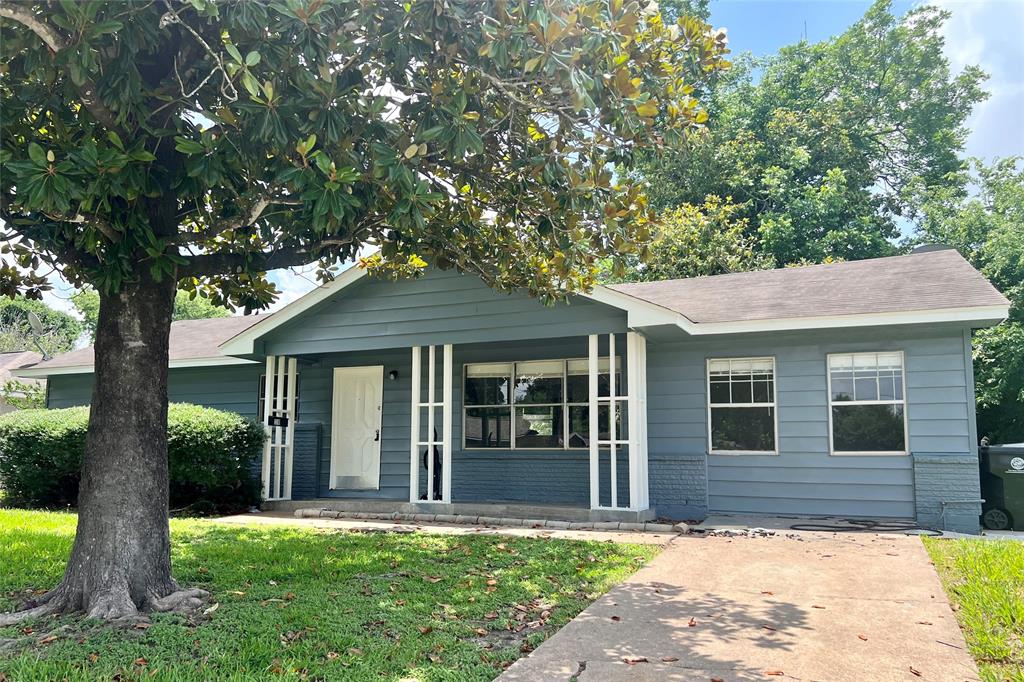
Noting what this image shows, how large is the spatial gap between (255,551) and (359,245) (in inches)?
129

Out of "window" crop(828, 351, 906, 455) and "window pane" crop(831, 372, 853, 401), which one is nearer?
"window" crop(828, 351, 906, 455)

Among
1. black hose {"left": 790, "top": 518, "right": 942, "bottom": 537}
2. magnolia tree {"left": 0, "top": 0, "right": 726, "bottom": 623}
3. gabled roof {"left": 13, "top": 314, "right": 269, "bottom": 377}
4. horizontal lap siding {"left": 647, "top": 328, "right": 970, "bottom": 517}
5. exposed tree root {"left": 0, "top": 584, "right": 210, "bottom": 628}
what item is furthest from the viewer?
gabled roof {"left": 13, "top": 314, "right": 269, "bottom": 377}

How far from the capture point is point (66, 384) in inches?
643

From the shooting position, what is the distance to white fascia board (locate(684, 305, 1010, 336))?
28.5 feet

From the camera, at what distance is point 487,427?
494 inches

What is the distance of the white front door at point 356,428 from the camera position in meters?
13.1

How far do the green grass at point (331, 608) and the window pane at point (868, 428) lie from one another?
3.95m

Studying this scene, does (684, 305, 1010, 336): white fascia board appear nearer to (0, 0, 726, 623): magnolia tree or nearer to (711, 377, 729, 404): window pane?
(711, 377, 729, 404): window pane

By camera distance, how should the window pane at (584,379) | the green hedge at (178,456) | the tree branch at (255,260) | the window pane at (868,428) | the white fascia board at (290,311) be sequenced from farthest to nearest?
the window pane at (584,379) → the white fascia board at (290,311) → the green hedge at (178,456) → the window pane at (868,428) → the tree branch at (255,260)

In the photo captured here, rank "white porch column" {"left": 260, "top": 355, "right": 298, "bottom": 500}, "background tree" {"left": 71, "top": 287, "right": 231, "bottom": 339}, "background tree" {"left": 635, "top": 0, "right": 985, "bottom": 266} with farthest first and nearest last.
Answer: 1. "background tree" {"left": 71, "top": 287, "right": 231, "bottom": 339}
2. "background tree" {"left": 635, "top": 0, "right": 985, "bottom": 266}
3. "white porch column" {"left": 260, "top": 355, "right": 298, "bottom": 500}

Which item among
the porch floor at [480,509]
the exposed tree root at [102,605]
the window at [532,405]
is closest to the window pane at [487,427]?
the window at [532,405]

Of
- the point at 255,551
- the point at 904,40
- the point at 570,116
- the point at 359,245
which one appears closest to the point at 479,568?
the point at 255,551

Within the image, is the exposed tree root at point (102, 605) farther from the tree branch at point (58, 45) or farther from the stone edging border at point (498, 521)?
the stone edging border at point (498, 521)

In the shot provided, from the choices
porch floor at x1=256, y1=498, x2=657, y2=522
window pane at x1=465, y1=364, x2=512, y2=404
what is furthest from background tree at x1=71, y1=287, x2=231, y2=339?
window pane at x1=465, y1=364, x2=512, y2=404
